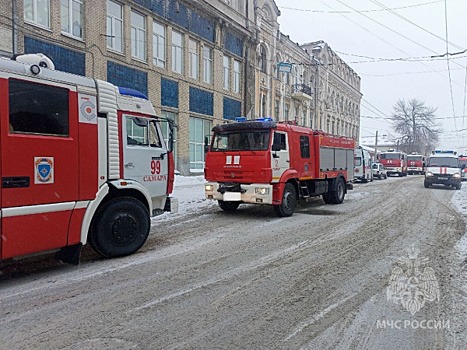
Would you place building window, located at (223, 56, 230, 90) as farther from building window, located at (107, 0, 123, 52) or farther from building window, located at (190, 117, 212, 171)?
building window, located at (107, 0, 123, 52)

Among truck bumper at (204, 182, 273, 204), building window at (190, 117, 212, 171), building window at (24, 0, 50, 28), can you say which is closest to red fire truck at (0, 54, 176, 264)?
truck bumper at (204, 182, 273, 204)

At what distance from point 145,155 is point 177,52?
1620cm

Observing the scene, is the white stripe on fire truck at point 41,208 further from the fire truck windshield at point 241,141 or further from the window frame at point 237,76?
the window frame at point 237,76

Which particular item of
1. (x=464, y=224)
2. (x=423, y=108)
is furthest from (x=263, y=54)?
(x=423, y=108)

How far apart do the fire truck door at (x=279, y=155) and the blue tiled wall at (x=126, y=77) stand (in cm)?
991

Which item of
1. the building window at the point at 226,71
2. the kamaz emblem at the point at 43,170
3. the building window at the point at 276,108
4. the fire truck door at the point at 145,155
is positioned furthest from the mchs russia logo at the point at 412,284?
the building window at the point at 276,108

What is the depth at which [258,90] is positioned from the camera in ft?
97.6

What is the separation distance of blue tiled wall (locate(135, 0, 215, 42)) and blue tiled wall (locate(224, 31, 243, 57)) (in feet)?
5.58

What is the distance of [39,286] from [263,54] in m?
28.7

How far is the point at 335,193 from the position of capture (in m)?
13.7

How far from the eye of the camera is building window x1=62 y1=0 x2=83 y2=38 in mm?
15305

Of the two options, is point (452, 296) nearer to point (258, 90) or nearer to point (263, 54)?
point (258, 90)

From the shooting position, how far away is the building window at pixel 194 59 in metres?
22.5

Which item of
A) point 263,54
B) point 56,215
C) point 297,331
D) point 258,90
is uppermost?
point 263,54
